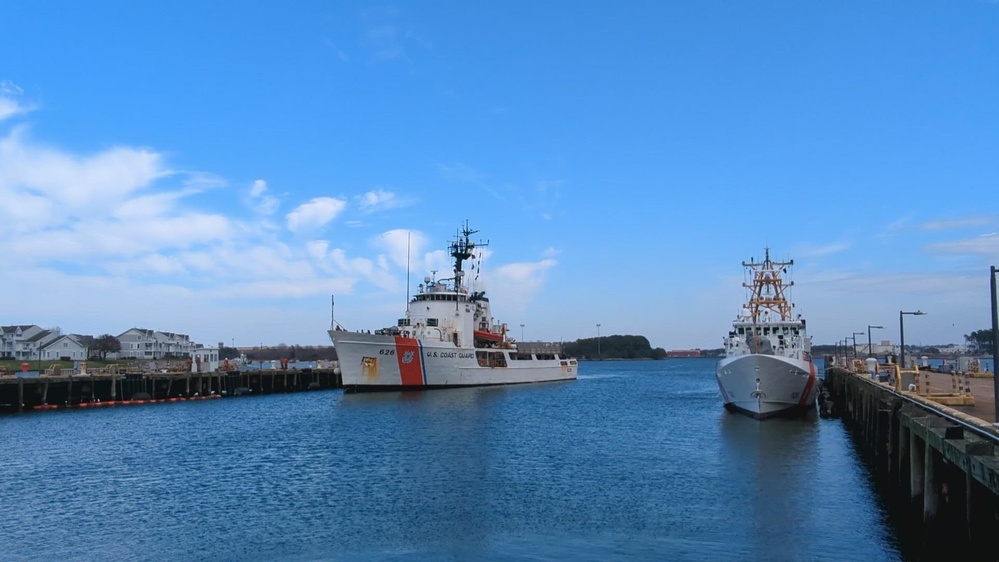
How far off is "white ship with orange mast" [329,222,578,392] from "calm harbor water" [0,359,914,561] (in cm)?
1590

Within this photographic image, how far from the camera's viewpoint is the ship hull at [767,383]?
3346 cm

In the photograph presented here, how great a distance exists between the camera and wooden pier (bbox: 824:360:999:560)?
11542mm

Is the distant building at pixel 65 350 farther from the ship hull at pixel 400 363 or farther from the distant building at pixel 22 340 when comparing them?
the ship hull at pixel 400 363

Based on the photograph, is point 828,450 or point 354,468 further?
point 828,450

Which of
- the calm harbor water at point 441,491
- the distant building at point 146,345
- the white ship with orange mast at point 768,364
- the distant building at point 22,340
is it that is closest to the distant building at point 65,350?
the distant building at point 22,340

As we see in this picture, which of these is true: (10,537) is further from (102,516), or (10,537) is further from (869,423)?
(869,423)

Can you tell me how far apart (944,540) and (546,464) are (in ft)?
38.5

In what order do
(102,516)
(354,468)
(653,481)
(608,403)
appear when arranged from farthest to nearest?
(608,403)
(354,468)
(653,481)
(102,516)

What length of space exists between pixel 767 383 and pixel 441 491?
19779mm

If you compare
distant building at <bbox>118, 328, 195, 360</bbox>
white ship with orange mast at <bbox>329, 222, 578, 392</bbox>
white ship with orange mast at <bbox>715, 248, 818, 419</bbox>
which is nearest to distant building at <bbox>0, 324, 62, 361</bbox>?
distant building at <bbox>118, 328, 195, 360</bbox>

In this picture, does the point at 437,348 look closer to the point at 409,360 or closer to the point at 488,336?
the point at 409,360

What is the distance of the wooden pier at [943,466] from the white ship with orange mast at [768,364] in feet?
27.5

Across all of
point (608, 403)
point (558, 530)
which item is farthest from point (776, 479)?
point (608, 403)

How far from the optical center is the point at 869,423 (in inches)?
1045
